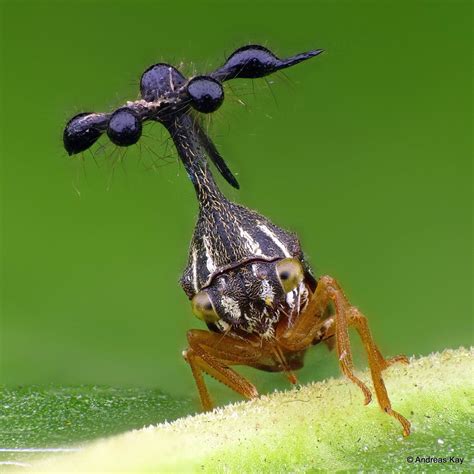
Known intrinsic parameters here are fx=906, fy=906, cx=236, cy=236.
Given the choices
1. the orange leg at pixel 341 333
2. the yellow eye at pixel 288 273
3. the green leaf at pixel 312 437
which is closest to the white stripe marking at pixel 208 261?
the yellow eye at pixel 288 273

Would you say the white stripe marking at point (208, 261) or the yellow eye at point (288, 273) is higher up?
the white stripe marking at point (208, 261)

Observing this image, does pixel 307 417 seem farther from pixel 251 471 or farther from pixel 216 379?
pixel 216 379

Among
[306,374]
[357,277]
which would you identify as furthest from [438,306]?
[306,374]

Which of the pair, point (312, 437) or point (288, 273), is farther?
point (288, 273)

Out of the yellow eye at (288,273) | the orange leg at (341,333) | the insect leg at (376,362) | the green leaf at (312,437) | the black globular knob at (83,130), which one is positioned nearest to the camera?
the green leaf at (312,437)

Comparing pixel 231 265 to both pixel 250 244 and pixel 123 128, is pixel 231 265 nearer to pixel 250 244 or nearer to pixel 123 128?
pixel 250 244

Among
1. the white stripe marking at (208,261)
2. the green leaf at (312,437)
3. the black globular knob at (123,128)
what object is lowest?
the green leaf at (312,437)

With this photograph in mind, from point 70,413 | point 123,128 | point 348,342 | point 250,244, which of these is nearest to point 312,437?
point 348,342

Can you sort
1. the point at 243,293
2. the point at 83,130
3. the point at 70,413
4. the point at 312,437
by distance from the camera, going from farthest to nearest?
the point at 243,293, the point at 83,130, the point at 70,413, the point at 312,437

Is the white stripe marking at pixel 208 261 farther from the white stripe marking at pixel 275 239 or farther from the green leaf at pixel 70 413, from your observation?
the green leaf at pixel 70 413
